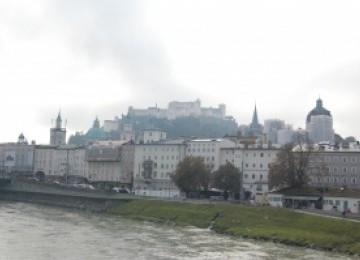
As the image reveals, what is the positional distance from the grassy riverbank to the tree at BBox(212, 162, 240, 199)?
12954mm

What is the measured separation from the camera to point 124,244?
173 feet

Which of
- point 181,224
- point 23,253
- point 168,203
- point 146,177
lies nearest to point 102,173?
point 146,177

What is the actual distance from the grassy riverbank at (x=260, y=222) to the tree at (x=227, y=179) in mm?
12954

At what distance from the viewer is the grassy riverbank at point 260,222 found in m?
53.5

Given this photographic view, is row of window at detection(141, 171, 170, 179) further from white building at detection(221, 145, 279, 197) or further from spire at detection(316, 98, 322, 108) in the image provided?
spire at detection(316, 98, 322, 108)

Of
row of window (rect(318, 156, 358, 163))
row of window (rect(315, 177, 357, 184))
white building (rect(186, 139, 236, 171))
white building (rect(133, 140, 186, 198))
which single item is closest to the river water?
row of window (rect(315, 177, 357, 184))

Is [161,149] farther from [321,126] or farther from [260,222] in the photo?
[321,126]

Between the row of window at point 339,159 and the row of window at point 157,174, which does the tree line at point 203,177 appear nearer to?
the row of window at point 339,159

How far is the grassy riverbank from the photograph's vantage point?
53497 millimetres

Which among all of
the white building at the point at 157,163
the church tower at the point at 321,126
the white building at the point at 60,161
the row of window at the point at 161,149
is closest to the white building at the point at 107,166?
the white building at the point at 60,161

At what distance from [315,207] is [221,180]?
72.8ft

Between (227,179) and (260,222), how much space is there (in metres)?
31.9

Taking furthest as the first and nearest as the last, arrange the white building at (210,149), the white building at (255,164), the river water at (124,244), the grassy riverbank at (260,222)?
the white building at (210,149)
the white building at (255,164)
the grassy riverbank at (260,222)
the river water at (124,244)

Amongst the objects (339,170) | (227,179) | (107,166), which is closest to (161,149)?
(107,166)
